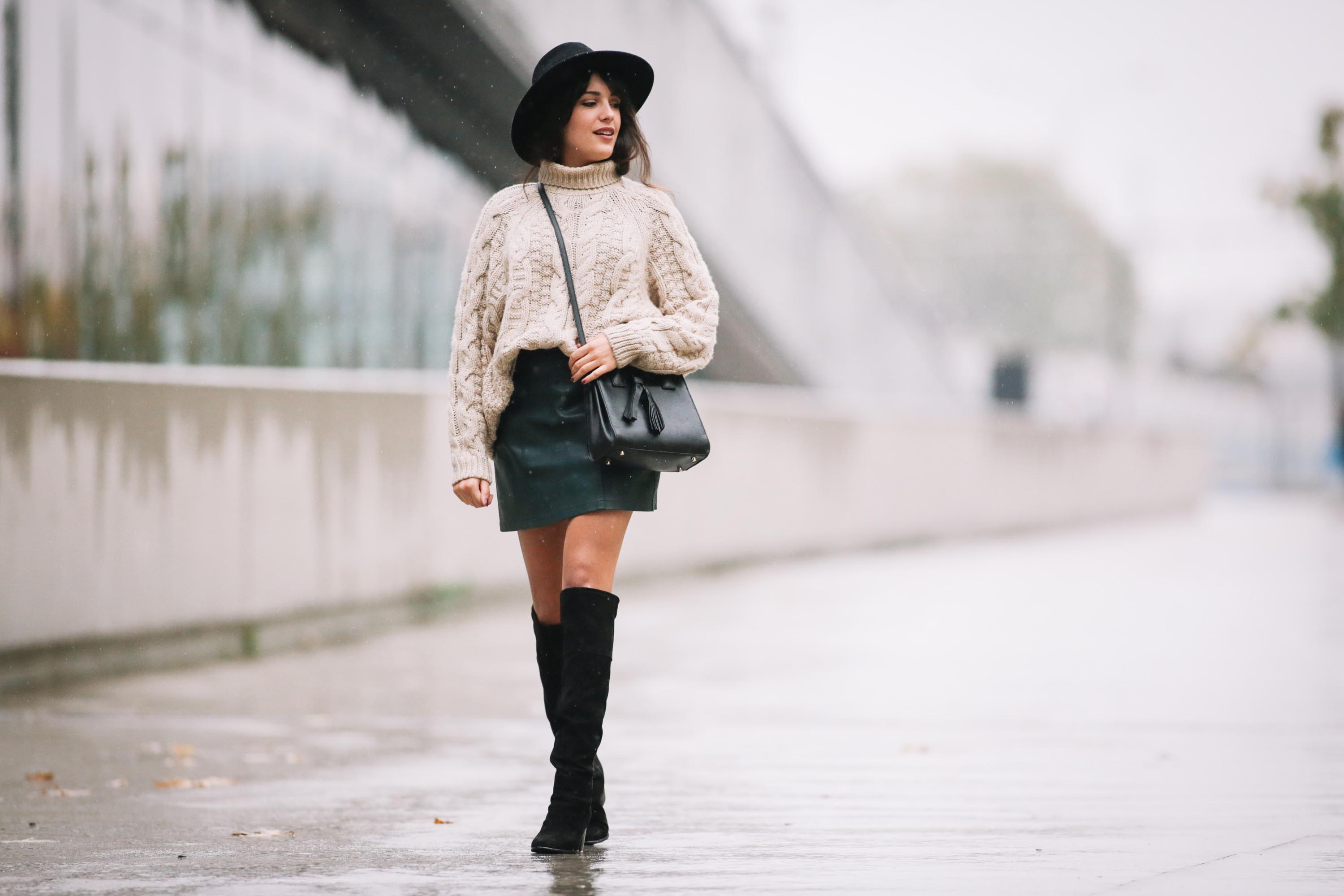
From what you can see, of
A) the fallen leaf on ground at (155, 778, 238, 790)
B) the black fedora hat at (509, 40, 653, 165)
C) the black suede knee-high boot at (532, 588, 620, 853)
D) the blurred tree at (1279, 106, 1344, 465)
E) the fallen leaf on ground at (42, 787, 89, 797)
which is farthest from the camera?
the blurred tree at (1279, 106, 1344, 465)

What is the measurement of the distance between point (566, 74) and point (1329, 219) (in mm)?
37429

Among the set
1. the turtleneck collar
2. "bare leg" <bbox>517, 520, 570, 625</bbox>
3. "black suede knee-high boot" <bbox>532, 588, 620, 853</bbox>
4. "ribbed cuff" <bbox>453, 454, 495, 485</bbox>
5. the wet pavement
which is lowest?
the wet pavement

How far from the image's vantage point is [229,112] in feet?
37.6

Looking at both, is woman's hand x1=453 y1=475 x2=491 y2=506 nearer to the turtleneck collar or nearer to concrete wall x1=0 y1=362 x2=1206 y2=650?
the turtleneck collar

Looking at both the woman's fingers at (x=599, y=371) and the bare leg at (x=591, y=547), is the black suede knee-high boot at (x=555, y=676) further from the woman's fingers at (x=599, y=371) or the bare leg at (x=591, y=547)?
the woman's fingers at (x=599, y=371)

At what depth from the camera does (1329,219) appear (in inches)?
1529

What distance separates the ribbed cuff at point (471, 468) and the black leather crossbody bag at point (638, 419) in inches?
11.1

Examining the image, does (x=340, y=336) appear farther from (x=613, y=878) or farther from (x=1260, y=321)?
(x=1260, y=321)

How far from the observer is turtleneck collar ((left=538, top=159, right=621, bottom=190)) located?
430 cm

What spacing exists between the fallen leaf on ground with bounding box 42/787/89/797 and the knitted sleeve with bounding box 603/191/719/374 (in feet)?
6.88

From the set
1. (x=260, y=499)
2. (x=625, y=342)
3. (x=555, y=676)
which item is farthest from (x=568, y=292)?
(x=260, y=499)

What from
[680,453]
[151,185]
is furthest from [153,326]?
[680,453]

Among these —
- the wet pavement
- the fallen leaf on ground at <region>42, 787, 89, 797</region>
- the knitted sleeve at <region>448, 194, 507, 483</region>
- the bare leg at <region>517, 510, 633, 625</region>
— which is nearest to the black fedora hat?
the knitted sleeve at <region>448, 194, 507, 483</region>

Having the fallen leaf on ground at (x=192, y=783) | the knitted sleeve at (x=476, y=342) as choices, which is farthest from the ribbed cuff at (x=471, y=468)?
the fallen leaf on ground at (x=192, y=783)
